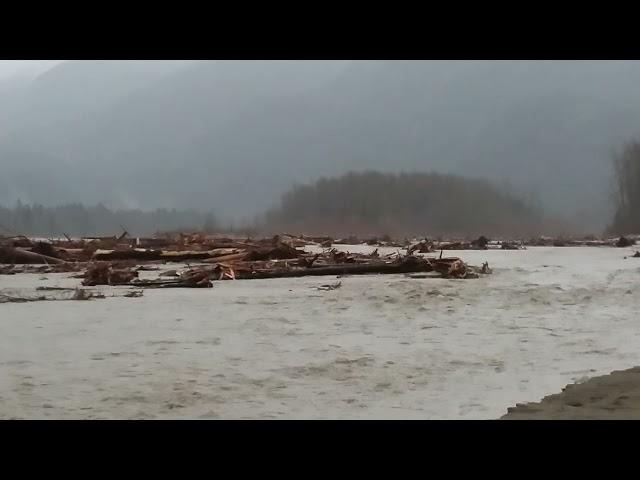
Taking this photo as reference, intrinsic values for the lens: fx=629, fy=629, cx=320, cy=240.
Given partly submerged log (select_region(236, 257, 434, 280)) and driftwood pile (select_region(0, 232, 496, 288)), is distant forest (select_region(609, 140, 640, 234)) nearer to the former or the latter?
driftwood pile (select_region(0, 232, 496, 288))

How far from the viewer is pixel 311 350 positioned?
3.54 m

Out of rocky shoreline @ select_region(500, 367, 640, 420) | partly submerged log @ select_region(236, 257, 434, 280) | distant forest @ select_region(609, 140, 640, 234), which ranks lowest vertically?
rocky shoreline @ select_region(500, 367, 640, 420)

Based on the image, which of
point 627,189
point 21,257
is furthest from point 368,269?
point 627,189

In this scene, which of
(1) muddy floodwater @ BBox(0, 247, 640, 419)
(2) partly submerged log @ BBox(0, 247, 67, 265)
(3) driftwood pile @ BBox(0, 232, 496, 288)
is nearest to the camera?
(1) muddy floodwater @ BBox(0, 247, 640, 419)

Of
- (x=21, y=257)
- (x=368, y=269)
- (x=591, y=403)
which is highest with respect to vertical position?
(x=21, y=257)

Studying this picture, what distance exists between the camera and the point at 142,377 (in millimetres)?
2914

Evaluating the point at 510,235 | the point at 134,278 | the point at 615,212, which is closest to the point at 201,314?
the point at 134,278

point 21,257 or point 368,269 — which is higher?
point 21,257

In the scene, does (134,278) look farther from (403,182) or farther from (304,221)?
(403,182)

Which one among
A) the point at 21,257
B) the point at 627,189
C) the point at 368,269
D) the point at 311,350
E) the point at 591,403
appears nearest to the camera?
the point at 591,403

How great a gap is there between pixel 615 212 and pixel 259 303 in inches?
491

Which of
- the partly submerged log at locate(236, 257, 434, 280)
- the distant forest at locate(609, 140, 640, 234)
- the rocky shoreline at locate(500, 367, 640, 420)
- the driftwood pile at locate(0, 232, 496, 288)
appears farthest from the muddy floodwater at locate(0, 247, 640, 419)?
the distant forest at locate(609, 140, 640, 234)

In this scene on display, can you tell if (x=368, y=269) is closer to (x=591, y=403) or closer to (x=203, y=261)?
(x=203, y=261)

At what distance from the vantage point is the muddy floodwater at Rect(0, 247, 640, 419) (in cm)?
255
